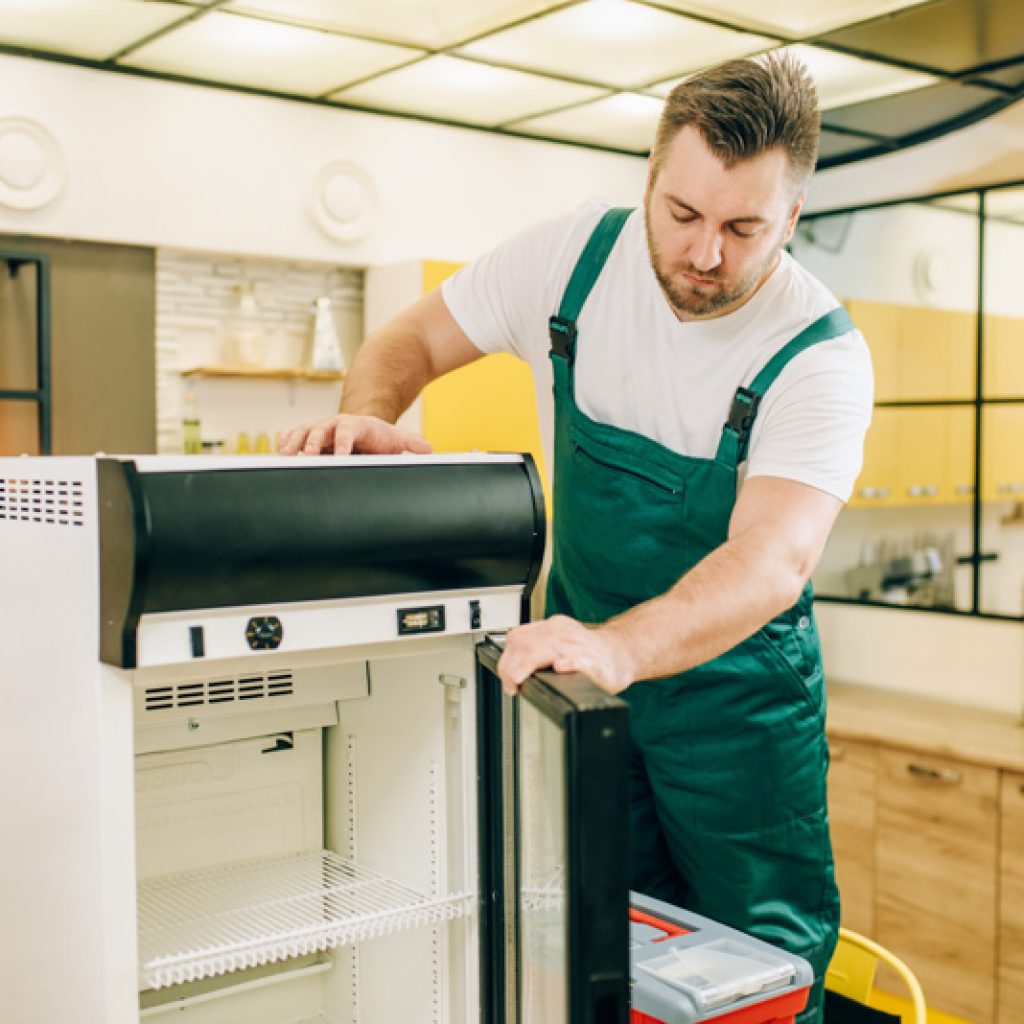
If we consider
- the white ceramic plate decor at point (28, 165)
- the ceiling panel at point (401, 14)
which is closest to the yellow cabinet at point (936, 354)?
the ceiling panel at point (401, 14)

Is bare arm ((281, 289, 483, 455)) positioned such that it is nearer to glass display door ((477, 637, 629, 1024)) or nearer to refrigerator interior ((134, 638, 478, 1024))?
refrigerator interior ((134, 638, 478, 1024))

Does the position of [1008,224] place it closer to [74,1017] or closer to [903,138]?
[903,138]

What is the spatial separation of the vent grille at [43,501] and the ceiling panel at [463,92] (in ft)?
9.98

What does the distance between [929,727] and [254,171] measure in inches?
113

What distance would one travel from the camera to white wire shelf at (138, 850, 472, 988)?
126 cm

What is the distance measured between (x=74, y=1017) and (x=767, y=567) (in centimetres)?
83

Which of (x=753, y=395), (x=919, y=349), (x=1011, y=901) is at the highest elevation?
(x=919, y=349)

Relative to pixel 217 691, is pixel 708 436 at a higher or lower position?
higher

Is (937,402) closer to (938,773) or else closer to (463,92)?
(938,773)

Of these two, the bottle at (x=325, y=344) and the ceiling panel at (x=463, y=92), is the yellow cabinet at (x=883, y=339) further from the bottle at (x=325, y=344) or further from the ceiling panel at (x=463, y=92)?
the bottle at (x=325, y=344)

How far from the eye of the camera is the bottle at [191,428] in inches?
169

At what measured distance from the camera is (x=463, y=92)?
176 inches

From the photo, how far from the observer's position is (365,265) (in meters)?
4.74

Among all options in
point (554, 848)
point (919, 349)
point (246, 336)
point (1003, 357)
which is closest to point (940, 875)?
point (1003, 357)
